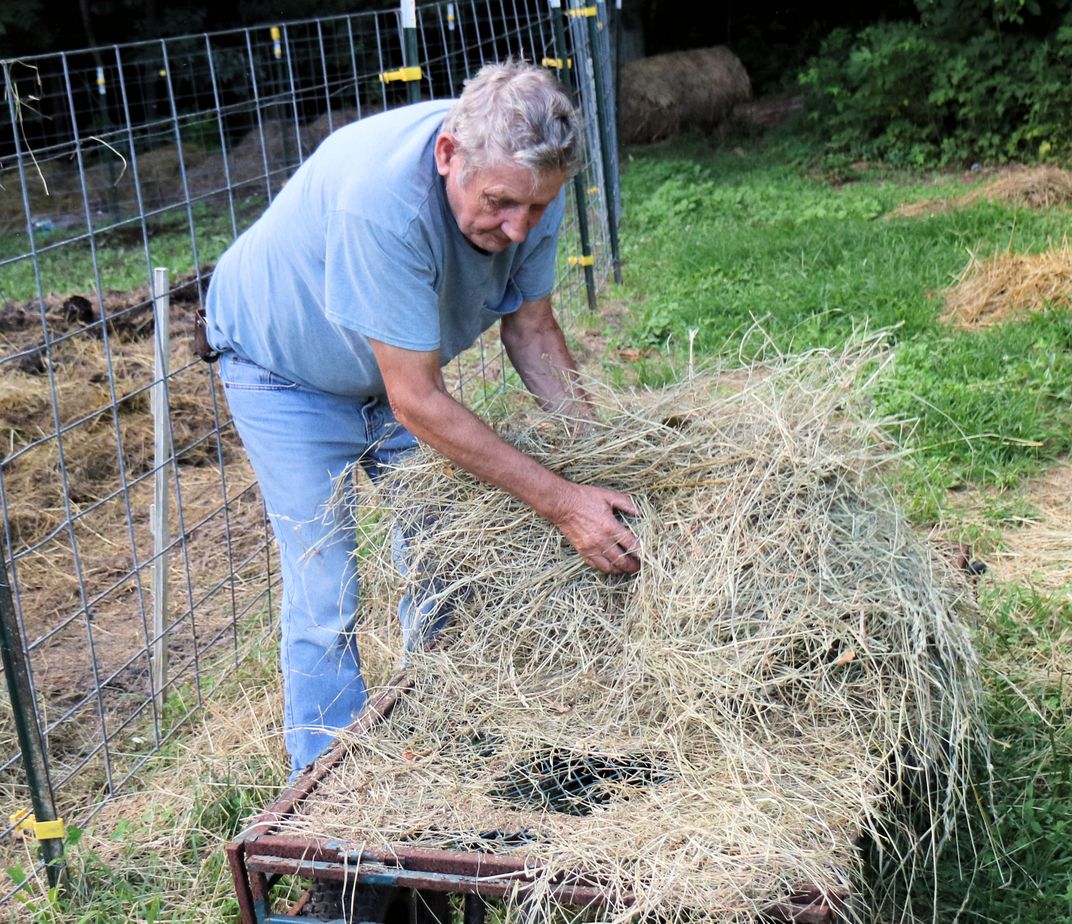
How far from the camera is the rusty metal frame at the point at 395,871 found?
1.69 m

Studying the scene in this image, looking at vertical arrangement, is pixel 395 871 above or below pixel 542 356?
below

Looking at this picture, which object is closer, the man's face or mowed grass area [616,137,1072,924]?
the man's face

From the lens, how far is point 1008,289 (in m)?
5.68

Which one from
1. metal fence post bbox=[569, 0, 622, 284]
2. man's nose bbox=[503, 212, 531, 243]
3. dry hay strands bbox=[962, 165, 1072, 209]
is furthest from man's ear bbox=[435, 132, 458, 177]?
dry hay strands bbox=[962, 165, 1072, 209]

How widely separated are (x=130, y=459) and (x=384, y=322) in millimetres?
3193

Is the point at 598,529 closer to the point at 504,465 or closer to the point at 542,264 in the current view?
the point at 504,465

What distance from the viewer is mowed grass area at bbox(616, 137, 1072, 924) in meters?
2.51

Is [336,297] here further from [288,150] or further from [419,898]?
[288,150]

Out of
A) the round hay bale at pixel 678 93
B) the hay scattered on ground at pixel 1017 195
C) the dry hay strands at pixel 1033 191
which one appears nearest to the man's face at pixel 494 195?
the hay scattered on ground at pixel 1017 195

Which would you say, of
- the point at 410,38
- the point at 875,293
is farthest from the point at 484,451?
the point at 875,293

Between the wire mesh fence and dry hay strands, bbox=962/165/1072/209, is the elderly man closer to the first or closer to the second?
the wire mesh fence

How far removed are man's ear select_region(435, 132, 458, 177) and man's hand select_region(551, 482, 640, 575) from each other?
0.66 metres

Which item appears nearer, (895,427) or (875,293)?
(895,427)

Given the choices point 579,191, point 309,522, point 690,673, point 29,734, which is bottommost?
point 29,734
